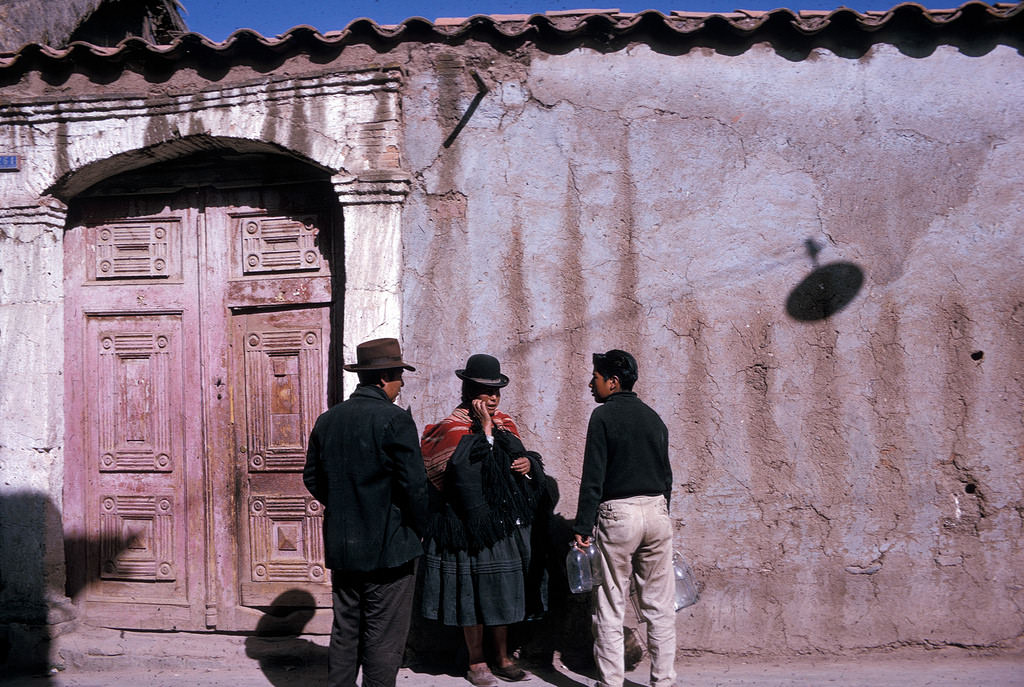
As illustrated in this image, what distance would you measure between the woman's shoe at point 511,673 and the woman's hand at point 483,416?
1.30 meters

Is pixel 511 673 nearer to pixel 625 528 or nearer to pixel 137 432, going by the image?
pixel 625 528

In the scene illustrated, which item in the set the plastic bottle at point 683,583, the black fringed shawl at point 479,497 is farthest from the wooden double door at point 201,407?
the plastic bottle at point 683,583

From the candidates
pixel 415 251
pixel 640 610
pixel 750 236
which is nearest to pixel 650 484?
pixel 640 610

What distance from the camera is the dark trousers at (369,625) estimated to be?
3.54 meters

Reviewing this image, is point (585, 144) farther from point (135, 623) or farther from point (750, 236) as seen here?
point (135, 623)

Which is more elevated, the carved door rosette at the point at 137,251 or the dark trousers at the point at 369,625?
the carved door rosette at the point at 137,251

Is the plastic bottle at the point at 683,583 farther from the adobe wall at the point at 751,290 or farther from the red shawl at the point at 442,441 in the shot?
the red shawl at the point at 442,441

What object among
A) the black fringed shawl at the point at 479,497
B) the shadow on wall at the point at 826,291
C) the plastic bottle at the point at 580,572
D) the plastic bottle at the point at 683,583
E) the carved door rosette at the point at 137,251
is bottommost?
the plastic bottle at the point at 683,583

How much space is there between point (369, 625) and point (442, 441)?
1.01 m

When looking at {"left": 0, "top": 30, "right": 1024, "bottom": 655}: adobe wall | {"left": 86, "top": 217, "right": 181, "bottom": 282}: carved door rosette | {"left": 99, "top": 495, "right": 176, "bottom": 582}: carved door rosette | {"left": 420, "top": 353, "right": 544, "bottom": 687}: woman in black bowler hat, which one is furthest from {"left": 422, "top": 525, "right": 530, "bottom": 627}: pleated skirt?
{"left": 86, "top": 217, "right": 181, "bottom": 282}: carved door rosette

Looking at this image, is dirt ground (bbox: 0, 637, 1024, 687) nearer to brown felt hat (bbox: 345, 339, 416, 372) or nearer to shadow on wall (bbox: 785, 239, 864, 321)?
brown felt hat (bbox: 345, 339, 416, 372)

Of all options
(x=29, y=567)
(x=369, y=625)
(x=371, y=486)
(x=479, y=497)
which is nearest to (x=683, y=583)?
(x=479, y=497)

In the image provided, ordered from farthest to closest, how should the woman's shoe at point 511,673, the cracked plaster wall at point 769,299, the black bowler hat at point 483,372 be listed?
the cracked plaster wall at point 769,299
the woman's shoe at point 511,673
the black bowler hat at point 483,372

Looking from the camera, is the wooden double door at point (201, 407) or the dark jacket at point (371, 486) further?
the wooden double door at point (201, 407)
